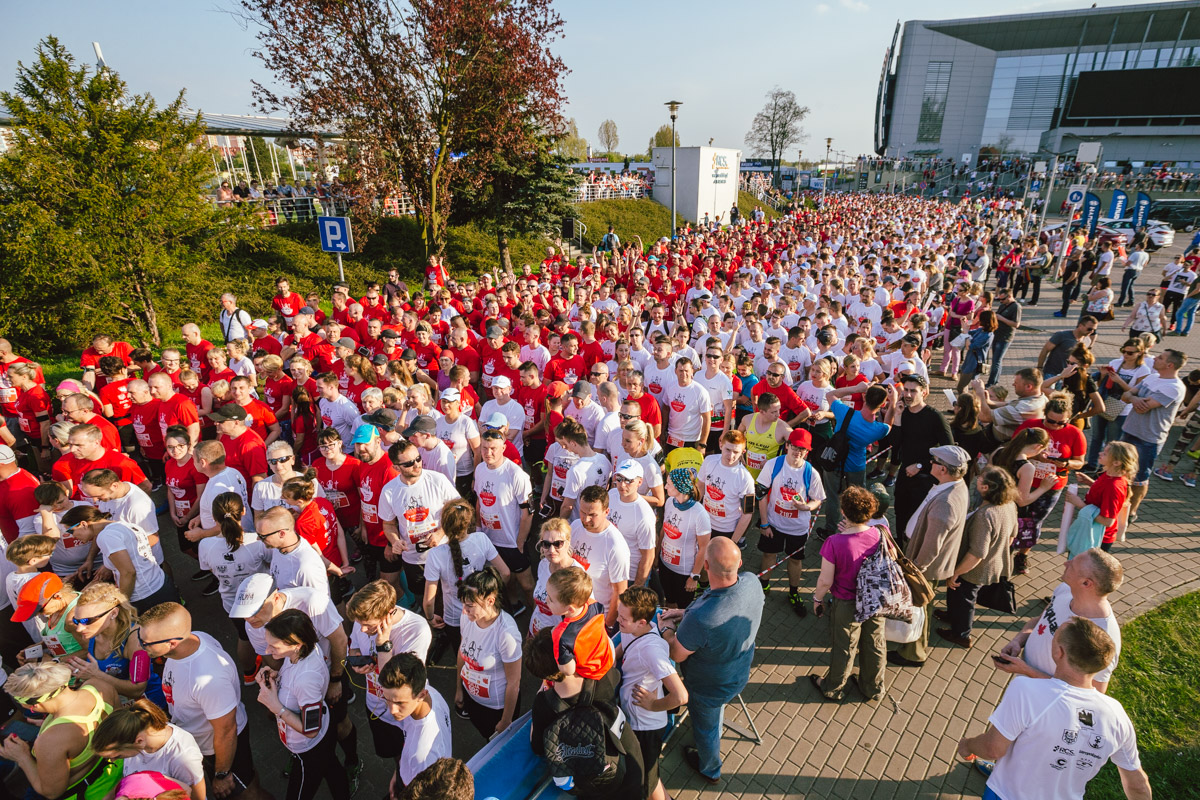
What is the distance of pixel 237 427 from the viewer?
5.09m

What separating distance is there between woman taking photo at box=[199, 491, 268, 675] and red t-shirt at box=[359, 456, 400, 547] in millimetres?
842

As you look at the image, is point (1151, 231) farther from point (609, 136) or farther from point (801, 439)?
point (609, 136)

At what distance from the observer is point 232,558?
3947 millimetres

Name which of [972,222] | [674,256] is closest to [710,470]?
[674,256]

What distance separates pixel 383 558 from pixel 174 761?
2.16 metres

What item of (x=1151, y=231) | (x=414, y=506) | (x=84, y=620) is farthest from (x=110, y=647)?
(x=1151, y=231)

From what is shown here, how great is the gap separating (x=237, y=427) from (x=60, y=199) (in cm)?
694

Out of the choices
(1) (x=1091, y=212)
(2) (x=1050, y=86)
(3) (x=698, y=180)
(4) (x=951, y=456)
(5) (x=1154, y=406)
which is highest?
(2) (x=1050, y=86)

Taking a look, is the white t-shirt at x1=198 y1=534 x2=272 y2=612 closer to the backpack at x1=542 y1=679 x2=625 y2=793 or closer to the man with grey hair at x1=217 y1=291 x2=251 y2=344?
the backpack at x1=542 y1=679 x2=625 y2=793

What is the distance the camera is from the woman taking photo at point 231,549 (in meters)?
3.89

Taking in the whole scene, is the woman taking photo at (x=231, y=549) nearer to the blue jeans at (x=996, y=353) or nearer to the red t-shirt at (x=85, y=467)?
the red t-shirt at (x=85, y=467)

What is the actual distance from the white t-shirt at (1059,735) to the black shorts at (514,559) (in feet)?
11.2

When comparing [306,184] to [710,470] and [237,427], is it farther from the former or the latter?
[710,470]

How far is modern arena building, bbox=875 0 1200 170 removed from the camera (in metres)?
55.0
